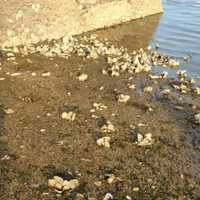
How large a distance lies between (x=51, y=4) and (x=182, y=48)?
4.89 metres

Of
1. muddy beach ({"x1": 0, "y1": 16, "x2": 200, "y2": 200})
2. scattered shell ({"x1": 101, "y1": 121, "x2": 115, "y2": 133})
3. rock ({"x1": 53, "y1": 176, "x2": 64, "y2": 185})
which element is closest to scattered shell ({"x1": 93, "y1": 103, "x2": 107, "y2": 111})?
muddy beach ({"x1": 0, "y1": 16, "x2": 200, "y2": 200})

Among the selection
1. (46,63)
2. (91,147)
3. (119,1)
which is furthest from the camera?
(119,1)

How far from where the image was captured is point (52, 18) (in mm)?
16328

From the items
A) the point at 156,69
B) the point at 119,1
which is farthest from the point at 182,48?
the point at 119,1

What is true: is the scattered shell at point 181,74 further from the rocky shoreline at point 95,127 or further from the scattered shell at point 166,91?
the scattered shell at point 166,91

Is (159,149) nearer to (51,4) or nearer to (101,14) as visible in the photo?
(51,4)

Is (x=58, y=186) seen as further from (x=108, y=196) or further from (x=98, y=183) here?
(x=108, y=196)

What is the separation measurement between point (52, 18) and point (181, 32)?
215 inches

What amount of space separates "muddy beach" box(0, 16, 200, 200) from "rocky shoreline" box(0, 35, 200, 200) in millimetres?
18

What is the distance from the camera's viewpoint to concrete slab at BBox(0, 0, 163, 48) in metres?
15.2

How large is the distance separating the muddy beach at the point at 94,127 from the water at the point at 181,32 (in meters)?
1.29

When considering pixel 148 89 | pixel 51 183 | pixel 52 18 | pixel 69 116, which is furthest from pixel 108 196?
pixel 52 18

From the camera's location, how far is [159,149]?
8781mm

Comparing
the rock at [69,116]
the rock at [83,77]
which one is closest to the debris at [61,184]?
the rock at [69,116]
